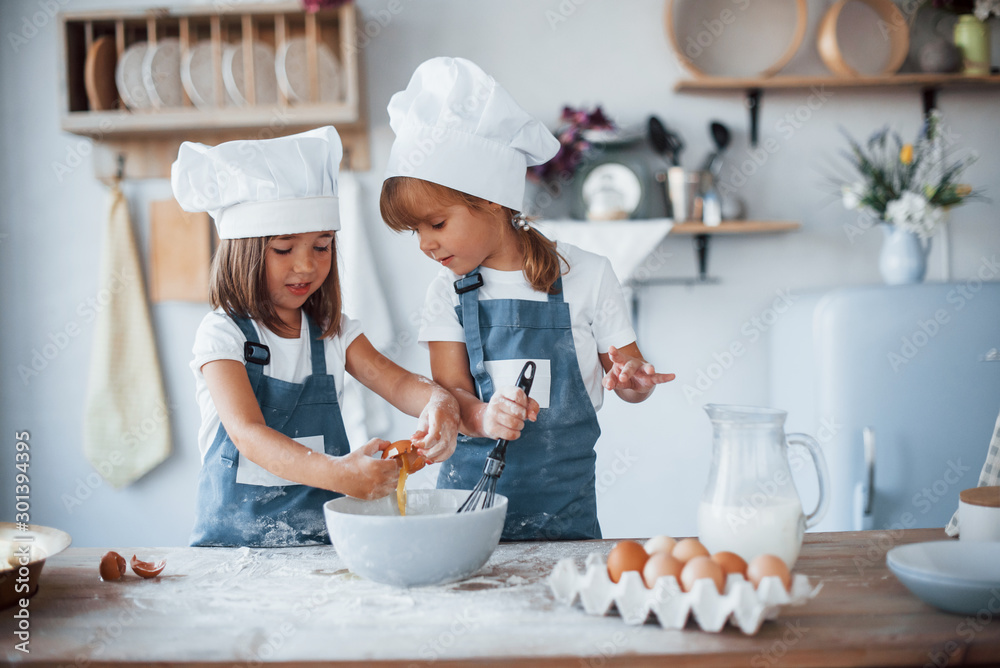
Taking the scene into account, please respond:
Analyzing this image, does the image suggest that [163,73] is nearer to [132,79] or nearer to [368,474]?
[132,79]

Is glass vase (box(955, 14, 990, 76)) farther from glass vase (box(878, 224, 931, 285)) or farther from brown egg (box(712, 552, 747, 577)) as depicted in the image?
brown egg (box(712, 552, 747, 577))

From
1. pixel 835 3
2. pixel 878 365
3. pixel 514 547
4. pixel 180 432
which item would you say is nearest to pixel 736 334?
pixel 878 365

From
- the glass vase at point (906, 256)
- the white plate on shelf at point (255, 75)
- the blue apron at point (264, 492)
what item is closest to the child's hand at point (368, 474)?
the blue apron at point (264, 492)

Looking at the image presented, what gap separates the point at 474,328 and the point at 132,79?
4.34 feet

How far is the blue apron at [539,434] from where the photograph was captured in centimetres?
120

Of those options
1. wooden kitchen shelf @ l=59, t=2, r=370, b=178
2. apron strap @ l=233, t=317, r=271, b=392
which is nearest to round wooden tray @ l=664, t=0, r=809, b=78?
wooden kitchen shelf @ l=59, t=2, r=370, b=178

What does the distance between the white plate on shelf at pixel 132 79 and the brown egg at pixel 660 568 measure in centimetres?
185

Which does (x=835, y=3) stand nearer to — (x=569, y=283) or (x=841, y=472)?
(x=841, y=472)

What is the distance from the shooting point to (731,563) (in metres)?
0.68

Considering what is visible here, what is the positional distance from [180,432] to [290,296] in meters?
1.23

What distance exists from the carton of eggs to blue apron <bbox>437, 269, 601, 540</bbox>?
0.49 m

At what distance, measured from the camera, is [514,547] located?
917mm

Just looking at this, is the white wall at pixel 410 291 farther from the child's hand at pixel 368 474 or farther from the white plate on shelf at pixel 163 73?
the child's hand at pixel 368 474

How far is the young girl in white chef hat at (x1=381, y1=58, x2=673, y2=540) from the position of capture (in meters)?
1.16
